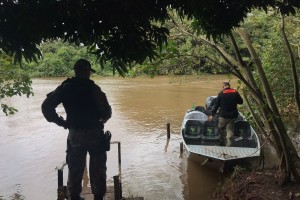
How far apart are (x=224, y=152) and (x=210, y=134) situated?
1492 millimetres

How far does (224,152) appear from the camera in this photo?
7.93 meters

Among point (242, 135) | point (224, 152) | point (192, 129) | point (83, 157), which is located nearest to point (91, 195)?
point (83, 157)

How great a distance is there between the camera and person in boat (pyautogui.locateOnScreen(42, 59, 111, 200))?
12.0 feet

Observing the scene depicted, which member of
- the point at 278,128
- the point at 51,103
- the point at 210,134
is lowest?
the point at 210,134

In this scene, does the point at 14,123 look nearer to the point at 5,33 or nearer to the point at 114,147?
the point at 114,147

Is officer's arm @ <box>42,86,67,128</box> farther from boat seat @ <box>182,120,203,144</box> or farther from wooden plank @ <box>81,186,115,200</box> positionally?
boat seat @ <box>182,120,203,144</box>

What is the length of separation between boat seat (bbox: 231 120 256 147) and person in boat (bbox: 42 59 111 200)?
18.4ft

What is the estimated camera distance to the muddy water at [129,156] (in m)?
8.34

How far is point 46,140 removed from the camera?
13.3m

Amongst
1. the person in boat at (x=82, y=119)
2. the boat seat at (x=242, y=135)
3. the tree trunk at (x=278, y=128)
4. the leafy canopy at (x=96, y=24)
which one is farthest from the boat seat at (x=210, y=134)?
the leafy canopy at (x=96, y=24)

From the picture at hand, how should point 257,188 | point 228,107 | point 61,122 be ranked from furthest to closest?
point 228,107, point 257,188, point 61,122

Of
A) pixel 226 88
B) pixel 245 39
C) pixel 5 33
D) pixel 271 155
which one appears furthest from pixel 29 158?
pixel 5 33

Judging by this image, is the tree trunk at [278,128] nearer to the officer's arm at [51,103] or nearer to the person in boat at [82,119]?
the person in boat at [82,119]

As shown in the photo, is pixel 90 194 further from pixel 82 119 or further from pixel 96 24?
pixel 96 24
